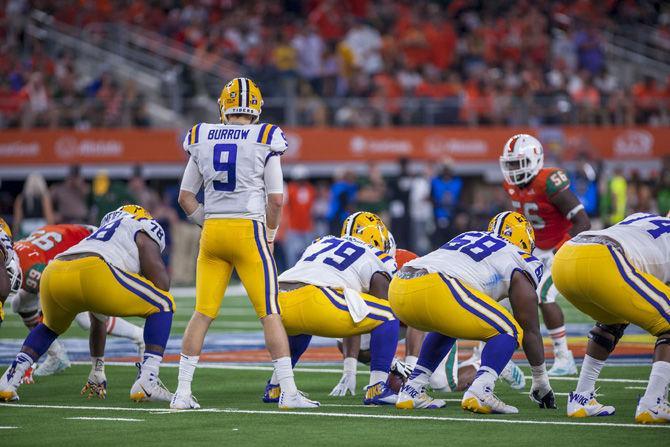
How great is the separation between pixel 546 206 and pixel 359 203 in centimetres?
1094

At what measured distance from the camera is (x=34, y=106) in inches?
918

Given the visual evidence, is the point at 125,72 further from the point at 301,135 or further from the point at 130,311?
the point at 130,311

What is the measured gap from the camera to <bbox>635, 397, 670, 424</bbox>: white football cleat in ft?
Answer: 23.7

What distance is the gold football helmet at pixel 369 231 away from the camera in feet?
31.1

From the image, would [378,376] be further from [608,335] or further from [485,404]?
[608,335]

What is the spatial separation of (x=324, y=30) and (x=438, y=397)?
64.1ft

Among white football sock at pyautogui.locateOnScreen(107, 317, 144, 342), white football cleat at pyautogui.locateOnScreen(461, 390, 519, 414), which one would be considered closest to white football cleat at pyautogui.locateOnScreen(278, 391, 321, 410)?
white football cleat at pyautogui.locateOnScreen(461, 390, 519, 414)

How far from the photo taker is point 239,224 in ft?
26.8

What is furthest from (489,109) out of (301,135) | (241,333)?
(241,333)

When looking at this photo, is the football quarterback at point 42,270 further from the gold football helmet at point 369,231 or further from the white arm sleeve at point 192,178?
the gold football helmet at point 369,231

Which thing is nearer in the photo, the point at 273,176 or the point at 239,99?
the point at 273,176

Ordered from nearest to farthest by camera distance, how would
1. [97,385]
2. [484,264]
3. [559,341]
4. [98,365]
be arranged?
[484,264] < [97,385] < [98,365] < [559,341]

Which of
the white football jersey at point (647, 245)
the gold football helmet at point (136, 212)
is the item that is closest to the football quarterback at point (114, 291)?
the gold football helmet at point (136, 212)

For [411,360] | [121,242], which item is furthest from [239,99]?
[411,360]
